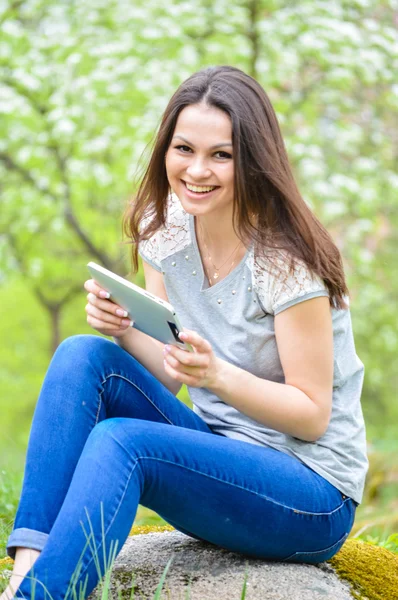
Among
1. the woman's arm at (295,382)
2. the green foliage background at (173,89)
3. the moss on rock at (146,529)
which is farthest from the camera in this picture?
the green foliage background at (173,89)

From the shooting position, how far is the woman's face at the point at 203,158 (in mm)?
2107

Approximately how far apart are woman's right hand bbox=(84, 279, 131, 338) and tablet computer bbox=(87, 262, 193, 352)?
2 cm

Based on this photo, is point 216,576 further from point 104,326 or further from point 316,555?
point 104,326

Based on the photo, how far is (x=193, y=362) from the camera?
73.9 inches

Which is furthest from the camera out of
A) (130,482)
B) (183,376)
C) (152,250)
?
(152,250)

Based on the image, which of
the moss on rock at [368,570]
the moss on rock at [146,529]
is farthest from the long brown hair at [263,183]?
the moss on rock at [146,529]

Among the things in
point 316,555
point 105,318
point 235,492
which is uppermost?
point 105,318

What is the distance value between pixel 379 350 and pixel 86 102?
12.4 feet

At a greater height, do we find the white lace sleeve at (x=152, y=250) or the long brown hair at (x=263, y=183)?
the long brown hair at (x=263, y=183)

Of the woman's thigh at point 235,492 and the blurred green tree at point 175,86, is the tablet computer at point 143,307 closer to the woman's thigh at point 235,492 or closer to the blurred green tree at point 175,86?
the woman's thigh at point 235,492

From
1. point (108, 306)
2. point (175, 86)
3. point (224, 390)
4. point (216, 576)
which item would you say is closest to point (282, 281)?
point (224, 390)

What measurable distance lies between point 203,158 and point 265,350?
20.4 inches

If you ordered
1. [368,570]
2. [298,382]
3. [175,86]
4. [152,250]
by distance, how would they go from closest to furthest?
[298,382], [368,570], [152,250], [175,86]

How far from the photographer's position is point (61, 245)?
31.0 ft
